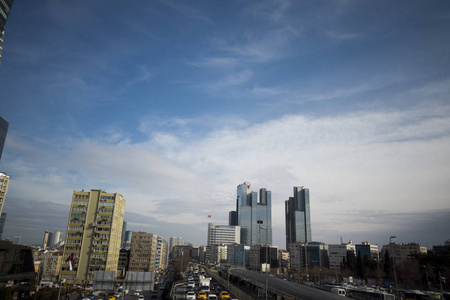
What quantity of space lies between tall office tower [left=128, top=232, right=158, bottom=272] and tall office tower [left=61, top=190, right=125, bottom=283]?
1587 inches

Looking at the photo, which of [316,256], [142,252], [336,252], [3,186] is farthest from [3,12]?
[336,252]

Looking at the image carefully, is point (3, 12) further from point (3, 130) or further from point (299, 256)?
point (299, 256)

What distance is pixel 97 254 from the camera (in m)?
90.9

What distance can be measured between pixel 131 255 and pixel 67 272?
52.2 metres

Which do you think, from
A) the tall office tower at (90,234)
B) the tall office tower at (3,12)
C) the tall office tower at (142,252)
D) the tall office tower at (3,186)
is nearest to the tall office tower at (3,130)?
the tall office tower at (90,234)

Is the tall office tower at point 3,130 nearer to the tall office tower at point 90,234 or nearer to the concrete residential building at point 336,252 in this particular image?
the tall office tower at point 90,234

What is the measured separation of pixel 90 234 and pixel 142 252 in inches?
2070

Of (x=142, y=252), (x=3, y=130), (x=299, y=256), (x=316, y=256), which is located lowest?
(x=299, y=256)

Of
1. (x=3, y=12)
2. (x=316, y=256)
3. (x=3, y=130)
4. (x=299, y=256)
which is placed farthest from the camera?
(x=299, y=256)

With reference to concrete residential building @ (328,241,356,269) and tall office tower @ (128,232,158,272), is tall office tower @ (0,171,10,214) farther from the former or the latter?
concrete residential building @ (328,241,356,269)

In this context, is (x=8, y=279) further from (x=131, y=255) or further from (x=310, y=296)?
(x=131, y=255)

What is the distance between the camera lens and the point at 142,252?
139 metres

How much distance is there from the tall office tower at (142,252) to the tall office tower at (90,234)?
132 ft

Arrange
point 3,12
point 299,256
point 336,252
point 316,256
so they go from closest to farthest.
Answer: point 3,12 < point 336,252 < point 316,256 < point 299,256
